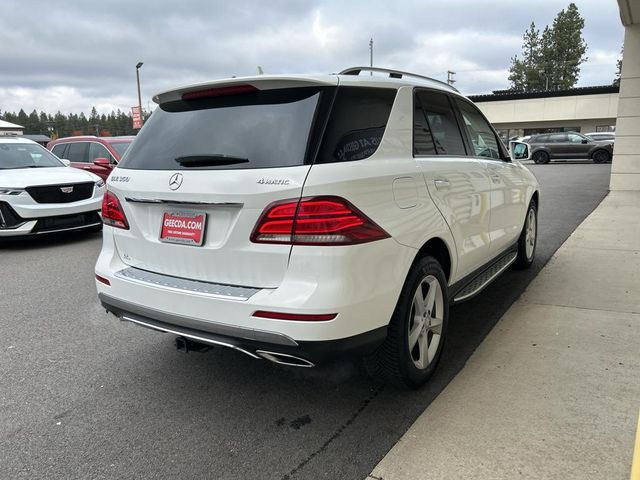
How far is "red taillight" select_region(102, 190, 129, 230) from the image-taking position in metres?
3.12

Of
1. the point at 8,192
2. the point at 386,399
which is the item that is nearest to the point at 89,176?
the point at 8,192

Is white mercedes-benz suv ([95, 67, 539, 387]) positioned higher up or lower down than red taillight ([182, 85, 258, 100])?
lower down

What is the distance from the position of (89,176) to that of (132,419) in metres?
6.52

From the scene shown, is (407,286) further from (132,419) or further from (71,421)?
(71,421)

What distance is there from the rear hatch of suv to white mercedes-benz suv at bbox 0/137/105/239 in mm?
5262

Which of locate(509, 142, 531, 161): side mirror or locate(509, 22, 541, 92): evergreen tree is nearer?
locate(509, 142, 531, 161): side mirror

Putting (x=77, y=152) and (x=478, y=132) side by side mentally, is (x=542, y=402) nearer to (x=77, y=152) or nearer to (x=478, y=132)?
(x=478, y=132)

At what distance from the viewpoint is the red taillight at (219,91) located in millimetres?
2797

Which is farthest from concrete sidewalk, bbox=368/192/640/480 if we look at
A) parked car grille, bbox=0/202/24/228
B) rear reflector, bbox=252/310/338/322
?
parked car grille, bbox=0/202/24/228

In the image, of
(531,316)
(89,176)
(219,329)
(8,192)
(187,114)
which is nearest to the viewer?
(219,329)

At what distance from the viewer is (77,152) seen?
11391 millimetres

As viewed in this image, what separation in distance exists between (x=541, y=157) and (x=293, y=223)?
95.0 ft

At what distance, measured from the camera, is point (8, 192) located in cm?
732

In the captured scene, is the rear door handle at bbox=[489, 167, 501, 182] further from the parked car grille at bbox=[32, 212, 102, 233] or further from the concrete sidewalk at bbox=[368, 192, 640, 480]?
the parked car grille at bbox=[32, 212, 102, 233]
